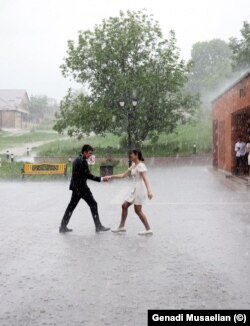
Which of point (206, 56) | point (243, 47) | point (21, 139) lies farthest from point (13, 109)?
point (243, 47)

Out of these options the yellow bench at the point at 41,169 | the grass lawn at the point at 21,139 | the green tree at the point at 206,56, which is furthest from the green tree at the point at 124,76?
the green tree at the point at 206,56

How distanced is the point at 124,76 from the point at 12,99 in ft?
196

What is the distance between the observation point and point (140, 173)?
9875mm

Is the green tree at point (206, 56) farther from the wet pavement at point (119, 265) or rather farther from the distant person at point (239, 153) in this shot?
the wet pavement at point (119, 265)

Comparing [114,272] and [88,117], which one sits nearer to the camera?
[114,272]

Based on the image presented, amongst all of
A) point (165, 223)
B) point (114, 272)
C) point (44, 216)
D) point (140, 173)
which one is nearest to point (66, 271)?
point (114, 272)

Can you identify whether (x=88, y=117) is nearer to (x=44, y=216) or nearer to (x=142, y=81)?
(x=142, y=81)

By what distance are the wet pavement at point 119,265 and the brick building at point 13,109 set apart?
3168 inches

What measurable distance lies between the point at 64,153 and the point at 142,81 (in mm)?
8626

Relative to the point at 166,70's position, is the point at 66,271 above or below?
below

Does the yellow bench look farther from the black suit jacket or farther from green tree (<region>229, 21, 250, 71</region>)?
green tree (<region>229, 21, 250, 71</region>)

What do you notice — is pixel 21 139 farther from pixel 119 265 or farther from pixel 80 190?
pixel 119 265

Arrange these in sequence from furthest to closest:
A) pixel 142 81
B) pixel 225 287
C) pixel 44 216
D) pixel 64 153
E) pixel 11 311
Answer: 1. pixel 64 153
2. pixel 142 81
3. pixel 44 216
4. pixel 225 287
5. pixel 11 311

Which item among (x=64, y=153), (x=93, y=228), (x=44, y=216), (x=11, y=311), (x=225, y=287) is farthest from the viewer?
(x=64, y=153)
